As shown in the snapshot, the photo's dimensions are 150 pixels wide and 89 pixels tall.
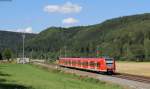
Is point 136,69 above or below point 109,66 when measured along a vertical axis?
below

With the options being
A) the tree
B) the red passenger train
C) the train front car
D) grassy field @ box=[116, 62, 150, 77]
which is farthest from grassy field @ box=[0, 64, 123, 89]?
the tree

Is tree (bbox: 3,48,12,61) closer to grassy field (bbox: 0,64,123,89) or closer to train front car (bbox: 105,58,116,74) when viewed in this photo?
train front car (bbox: 105,58,116,74)

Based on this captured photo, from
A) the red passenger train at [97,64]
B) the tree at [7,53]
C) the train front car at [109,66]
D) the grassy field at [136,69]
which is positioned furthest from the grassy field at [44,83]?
the tree at [7,53]

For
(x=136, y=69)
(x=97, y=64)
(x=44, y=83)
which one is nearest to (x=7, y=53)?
(x=136, y=69)

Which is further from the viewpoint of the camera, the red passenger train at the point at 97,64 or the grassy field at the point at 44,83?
the red passenger train at the point at 97,64

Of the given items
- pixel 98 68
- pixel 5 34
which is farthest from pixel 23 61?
pixel 98 68

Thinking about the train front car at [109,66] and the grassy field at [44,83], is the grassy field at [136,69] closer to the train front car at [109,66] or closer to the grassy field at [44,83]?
the train front car at [109,66]

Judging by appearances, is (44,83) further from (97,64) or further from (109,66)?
(97,64)

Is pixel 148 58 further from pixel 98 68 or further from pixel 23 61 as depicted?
pixel 98 68

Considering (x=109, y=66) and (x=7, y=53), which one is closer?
(x=109, y=66)

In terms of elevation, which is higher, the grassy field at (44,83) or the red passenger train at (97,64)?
the red passenger train at (97,64)

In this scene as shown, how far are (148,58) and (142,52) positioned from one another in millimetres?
14666

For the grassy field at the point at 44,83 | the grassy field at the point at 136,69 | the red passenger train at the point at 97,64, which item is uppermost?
the red passenger train at the point at 97,64

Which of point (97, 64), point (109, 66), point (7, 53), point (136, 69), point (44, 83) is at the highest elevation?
point (7, 53)
